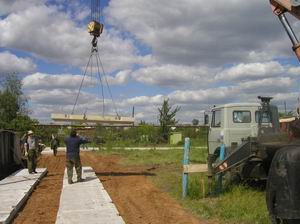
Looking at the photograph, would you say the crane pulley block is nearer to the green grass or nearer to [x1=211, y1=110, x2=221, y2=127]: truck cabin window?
[x1=211, y1=110, x2=221, y2=127]: truck cabin window

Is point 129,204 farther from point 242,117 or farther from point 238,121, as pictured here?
point 242,117

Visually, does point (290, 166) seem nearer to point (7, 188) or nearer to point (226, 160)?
point (226, 160)

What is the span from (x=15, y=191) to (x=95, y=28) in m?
6.73

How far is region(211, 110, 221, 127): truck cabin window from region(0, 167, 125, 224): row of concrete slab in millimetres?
4188

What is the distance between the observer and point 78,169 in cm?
1593

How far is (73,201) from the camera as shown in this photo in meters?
12.0

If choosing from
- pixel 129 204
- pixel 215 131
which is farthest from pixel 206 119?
pixel 129 204

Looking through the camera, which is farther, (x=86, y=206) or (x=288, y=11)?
(x=86, y=206)

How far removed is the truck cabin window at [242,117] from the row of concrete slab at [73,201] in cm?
460

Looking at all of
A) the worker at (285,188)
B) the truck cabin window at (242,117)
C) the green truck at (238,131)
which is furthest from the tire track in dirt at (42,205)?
the truck cabin window at (242,117)

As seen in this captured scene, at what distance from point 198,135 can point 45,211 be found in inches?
1646

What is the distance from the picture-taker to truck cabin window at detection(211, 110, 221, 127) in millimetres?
15891

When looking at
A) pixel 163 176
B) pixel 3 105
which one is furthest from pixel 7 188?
pixel 3 105

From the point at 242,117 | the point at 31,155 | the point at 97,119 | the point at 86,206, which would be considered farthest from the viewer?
the point at 97,119
